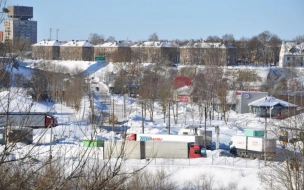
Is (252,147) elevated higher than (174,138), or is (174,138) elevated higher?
(174,138)

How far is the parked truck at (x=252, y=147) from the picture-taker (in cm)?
1210

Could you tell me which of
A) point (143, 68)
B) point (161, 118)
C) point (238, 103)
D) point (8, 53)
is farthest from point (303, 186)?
point (143, 68)

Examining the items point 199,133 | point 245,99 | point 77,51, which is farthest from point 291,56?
point 199,133

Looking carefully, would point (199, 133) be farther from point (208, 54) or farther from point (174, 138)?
point (208, 54)

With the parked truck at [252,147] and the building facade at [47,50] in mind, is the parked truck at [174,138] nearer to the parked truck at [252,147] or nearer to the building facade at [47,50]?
the parked truck at [252,147]

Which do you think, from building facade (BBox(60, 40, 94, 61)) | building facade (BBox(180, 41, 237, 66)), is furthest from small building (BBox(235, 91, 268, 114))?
building facade (BBox(60, 40, 94, 61))

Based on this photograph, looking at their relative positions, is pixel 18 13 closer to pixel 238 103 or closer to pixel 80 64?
pixel 238 103

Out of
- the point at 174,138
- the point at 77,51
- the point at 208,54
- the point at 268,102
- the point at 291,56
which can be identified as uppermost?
the point at 77,51

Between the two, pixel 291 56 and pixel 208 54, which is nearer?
pixel 291 56

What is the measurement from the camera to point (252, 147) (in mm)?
12648

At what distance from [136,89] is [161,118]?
6.57m

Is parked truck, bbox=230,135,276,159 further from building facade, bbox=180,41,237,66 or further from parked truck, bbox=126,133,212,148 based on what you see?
building facade, bbox=180,41,237,66

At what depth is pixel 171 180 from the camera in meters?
10.1

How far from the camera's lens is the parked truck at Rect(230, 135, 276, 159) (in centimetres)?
1210
